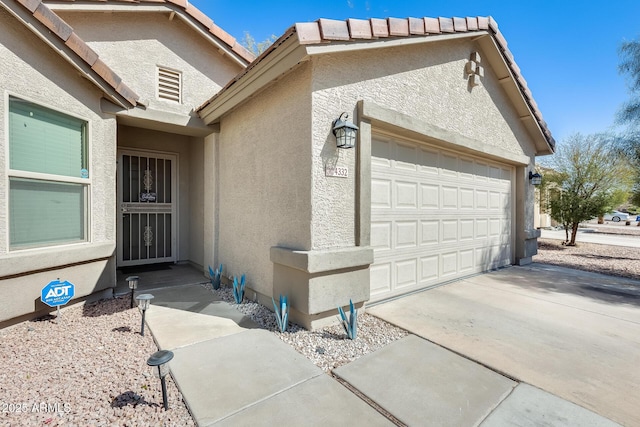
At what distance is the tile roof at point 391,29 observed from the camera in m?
3.49

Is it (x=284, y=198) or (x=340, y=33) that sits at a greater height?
(x=340, y=33)

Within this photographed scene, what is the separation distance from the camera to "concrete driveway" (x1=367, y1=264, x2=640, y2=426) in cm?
267

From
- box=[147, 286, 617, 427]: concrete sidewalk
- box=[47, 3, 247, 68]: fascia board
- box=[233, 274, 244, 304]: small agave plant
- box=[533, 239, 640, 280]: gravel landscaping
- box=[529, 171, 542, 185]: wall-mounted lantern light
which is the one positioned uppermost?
box=[47, 3, 247, 68]: fascia board

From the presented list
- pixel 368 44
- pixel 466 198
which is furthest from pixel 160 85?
pixel 466 198

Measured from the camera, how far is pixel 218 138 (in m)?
6.52

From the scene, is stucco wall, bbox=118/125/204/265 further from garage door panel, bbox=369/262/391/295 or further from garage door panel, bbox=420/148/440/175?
garage door panel, bbox=420/148/440/175

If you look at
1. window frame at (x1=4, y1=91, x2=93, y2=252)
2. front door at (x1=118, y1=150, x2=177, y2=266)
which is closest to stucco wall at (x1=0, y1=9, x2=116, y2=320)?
window frame at (x1=4, y1=91, x2=93, y2=252)

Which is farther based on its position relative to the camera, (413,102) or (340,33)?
(413,102)

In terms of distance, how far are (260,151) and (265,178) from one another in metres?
0.53

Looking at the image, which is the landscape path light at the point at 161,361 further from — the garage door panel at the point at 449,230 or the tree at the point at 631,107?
the tree at the point at 631,107

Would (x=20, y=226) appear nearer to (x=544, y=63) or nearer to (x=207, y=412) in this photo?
(x=207, y=412)

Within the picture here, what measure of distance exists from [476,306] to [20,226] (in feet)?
22.9

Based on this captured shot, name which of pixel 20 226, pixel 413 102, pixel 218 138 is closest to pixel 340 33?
pixel 413 102

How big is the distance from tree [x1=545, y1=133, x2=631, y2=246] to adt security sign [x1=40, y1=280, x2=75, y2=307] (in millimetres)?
18262
